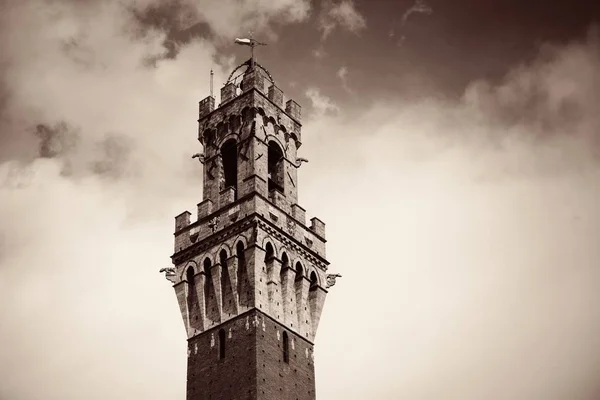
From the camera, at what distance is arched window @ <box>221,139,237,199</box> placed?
6162 cm

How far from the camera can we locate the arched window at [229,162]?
6162cm

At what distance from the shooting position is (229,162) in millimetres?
63000

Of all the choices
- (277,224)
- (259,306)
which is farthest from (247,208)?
(259,306)

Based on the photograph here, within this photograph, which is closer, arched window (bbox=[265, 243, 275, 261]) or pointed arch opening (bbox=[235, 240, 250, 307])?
pointed arch opening (bbox=[235, 240, 250, 307])

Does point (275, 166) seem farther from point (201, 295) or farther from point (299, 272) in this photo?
point (201, 295)

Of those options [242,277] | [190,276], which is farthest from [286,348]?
[190,276]

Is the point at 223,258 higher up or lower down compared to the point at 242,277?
higher up

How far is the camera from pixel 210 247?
188 ft

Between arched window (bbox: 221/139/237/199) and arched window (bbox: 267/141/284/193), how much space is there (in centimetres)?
200

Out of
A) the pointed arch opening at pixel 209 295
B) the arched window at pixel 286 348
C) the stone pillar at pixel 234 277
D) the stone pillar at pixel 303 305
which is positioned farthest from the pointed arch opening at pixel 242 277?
the stone pillar at pixel 303 305

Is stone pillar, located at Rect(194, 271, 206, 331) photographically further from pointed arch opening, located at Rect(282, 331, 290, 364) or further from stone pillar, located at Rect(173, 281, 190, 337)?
pointed arch opening, located at Rect(282, 331, 290, 364)

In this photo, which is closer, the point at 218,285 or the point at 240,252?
the point at 218,285

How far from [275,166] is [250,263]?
29.6 feet

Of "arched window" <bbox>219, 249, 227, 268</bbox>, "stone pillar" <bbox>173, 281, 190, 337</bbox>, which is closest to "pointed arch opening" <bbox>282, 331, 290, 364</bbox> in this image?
"arched window" <bbox>219, 249, 227, 268</bbox>
